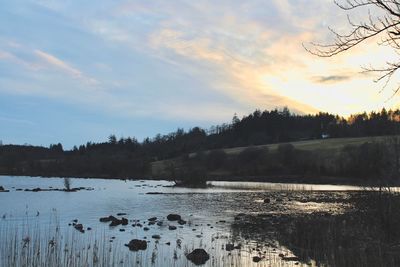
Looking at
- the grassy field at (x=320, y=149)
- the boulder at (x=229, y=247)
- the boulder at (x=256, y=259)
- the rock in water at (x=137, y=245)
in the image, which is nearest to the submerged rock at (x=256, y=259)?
the boulder at (x=256, y=259)

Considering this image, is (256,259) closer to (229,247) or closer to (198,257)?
(198,257)

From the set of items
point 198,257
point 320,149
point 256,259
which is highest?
point 320,149

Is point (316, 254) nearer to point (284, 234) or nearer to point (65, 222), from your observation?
point (284, 234)

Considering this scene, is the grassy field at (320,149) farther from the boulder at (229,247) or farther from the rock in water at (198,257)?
the rock in water at (198,257)

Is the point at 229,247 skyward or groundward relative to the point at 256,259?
skyward

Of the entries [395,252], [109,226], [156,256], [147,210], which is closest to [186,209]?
[147,210]

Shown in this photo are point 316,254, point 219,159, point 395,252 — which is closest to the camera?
point 395,252

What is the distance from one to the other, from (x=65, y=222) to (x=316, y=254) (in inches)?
1059

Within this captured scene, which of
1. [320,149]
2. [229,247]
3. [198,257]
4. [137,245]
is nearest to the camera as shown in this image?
[198,257]

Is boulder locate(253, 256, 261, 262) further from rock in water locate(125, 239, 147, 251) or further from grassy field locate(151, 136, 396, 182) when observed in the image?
grassy field locate(151, 136, 396, 182)

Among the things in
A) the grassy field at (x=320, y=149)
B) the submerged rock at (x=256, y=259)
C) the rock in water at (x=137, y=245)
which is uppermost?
the grassy field at (x=320, y=149)

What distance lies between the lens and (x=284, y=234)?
35250mm

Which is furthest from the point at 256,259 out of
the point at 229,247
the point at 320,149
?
the point at 320,149

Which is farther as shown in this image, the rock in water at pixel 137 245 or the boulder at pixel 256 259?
the rock in water at pixel 137 245
